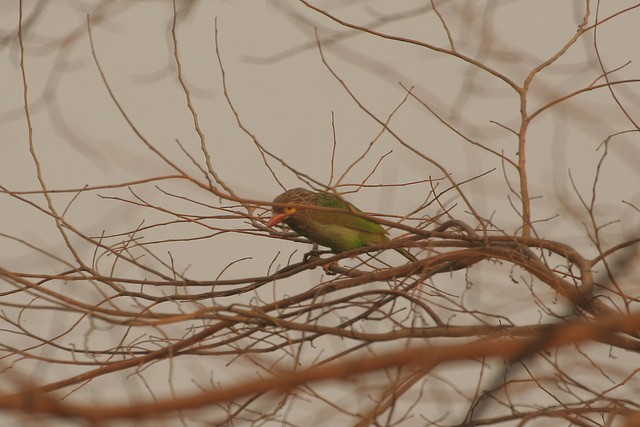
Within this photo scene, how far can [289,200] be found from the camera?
19.3ft

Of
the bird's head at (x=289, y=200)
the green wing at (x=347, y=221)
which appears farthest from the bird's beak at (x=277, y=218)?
the green wing at (x=347, y=221)

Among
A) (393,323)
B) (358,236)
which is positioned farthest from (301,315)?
(358,236)

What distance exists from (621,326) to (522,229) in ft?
8.56

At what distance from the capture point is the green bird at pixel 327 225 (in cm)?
579

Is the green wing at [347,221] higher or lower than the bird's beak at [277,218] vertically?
higher

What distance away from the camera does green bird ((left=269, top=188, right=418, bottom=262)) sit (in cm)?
579

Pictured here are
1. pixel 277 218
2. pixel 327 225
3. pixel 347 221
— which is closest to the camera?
pixel 277 218

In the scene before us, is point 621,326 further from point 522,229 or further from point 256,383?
point 522,229

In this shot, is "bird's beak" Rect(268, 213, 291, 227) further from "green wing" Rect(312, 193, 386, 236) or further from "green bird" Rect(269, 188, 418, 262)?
"green wing" Rect(312, 193, 386, 236)

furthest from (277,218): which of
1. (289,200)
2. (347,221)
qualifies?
(347,221)

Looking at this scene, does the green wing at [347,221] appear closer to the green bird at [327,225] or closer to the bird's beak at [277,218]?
the green bird at [327,225]

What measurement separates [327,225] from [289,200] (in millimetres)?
300

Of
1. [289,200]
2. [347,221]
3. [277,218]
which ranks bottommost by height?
[277,218]

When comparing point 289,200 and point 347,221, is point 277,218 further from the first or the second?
point 347,221
